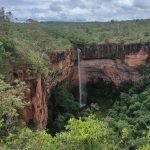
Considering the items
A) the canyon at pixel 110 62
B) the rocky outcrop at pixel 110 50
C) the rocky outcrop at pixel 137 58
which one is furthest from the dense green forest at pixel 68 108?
the rocky outcrop at pixel 110 50

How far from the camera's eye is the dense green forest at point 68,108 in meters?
13.8

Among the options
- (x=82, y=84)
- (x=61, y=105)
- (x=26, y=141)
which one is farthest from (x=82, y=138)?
(x=82, y=84)

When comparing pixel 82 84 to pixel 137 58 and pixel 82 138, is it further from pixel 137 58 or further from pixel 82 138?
pixel 82 138

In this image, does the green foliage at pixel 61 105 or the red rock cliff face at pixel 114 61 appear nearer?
the green foliage at pixel 61 105

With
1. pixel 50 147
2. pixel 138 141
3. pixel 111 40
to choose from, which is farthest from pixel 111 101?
pixel 50 147

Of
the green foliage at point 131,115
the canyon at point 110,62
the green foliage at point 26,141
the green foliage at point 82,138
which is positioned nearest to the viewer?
the green foliage at point 26,141

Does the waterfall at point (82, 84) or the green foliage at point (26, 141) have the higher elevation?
the green foliage at point (26, 141)

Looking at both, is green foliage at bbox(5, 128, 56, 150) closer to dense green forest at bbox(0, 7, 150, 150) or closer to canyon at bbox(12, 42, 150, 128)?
dense green forest at bbox(0, 7, 150, 150)

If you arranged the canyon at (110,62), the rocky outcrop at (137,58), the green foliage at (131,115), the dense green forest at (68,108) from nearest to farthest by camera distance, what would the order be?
the dense green forest at (68,108)
the green foliage at (131,115)
the canyon at (110,62)
the rocky outcrop at (137,58)

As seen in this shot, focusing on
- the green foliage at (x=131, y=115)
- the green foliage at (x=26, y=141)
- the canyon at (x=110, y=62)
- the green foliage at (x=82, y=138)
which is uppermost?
the green foliage at (x=26, y=141)

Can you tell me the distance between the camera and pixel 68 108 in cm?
3719

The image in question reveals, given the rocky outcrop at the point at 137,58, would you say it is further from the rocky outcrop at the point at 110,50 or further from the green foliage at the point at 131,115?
the green foliage at the point at 131,115

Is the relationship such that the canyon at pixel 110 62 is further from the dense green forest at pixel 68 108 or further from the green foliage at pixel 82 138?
the green foliage at pixel 82 138

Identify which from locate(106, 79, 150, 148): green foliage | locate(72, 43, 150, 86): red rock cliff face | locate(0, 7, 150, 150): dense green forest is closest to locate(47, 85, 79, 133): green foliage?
locate(0, 7, 150, 150): dense green forest
